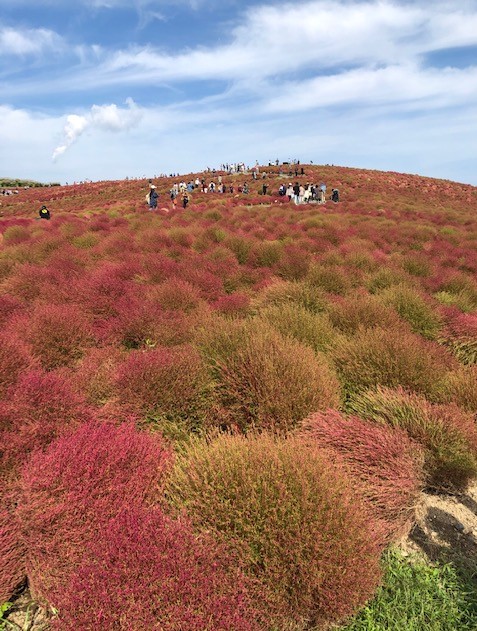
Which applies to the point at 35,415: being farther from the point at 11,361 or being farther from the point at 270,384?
the point at 270,384

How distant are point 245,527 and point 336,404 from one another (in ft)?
5.96

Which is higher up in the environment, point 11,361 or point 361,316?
point 361,316

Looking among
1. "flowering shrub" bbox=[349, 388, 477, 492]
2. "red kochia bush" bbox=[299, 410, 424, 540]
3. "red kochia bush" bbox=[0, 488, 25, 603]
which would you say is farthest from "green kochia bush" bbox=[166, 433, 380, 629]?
"flowering shrub" bbox=[349, 388, 477, 492]

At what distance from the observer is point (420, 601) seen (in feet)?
7.65

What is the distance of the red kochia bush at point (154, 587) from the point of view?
5.79 feet

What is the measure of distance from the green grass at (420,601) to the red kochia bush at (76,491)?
1562 millimetres

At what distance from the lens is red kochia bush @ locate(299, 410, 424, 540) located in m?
2.85

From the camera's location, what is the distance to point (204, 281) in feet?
24.8

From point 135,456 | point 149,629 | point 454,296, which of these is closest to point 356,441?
point 135,456

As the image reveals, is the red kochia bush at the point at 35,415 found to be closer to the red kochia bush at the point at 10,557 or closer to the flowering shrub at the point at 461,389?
the red kochia bush at the point at 10,557

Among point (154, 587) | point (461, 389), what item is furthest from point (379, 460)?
point (154, 587)

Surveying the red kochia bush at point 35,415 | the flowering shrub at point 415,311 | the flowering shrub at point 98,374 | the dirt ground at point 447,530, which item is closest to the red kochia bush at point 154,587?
the red kochia bush at point 35,415

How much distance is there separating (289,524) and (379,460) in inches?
50.7

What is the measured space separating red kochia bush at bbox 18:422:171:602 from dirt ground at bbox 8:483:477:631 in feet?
1.20
